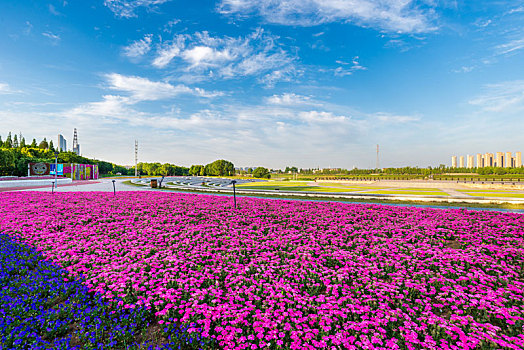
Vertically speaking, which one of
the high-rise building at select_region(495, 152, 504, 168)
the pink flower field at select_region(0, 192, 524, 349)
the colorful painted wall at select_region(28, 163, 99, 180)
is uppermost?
the high-rise building at select_region(495, 152, 504, 168)

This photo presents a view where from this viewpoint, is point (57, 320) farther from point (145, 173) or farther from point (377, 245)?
point (145, 173)

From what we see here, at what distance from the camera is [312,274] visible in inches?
201

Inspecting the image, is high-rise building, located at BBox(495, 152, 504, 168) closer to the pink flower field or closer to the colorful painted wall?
the pink flower field

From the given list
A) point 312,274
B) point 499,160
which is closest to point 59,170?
point 312,274

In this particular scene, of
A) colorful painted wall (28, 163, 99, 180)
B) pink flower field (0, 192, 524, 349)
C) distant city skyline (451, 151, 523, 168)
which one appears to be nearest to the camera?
pink flower field (0, 192, 524, 349)

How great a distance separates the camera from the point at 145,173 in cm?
13062

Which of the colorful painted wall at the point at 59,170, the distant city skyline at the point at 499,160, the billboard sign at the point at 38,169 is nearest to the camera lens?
the colorful painted wall at the point at 59,170

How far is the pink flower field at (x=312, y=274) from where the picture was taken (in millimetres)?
3355

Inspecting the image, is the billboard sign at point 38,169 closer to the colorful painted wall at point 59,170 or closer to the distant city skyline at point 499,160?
the colorful painted wall at point 59,170

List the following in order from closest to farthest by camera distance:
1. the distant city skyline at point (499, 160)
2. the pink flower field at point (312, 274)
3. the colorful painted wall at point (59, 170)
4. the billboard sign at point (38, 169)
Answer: the pink flower field at point (312, 274) → the colorful painted wall at point (59, 170) → the billboard sign at point (38, 169) → the distant city skyline at point (499, 160)

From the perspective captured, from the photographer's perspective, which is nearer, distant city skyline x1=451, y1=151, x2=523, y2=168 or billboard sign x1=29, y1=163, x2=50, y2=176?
billboard sign x1=29, y1=163, x2=50, y2=176

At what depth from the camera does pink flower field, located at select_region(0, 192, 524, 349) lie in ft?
11.0

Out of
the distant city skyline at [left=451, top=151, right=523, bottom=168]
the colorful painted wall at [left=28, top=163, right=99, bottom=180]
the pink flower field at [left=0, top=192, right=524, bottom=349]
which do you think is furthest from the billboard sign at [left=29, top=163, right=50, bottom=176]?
the distant city skyline at [left=451, top=151, right=523, bottom=168]

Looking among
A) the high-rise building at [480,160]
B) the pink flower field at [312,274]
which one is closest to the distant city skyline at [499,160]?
the high-rise building at [480,160]
